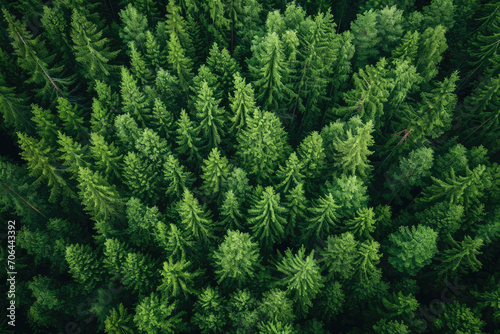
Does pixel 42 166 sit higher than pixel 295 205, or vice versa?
pixel 295 205

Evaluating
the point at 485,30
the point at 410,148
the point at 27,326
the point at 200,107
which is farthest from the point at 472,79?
the point at 27,326

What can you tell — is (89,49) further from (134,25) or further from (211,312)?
(211,312)

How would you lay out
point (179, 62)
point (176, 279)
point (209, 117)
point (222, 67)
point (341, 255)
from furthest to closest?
point (222, 67)
point (179, 62)
point (209, 117)
point (341, 255)
point (176, 279)

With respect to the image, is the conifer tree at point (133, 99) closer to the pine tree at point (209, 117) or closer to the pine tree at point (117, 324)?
the pine tree at point (209, 117)

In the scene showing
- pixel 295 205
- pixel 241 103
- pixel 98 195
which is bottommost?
pixel 98 195

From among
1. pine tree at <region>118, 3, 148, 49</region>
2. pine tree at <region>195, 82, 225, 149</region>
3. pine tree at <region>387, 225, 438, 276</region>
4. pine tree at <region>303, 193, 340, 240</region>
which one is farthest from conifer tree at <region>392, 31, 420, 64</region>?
pine tree at <region>118, 3, 148, 49</region>

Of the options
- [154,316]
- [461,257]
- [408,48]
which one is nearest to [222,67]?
[408,48]

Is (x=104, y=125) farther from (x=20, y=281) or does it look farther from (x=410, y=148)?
(x=410, y=148)
